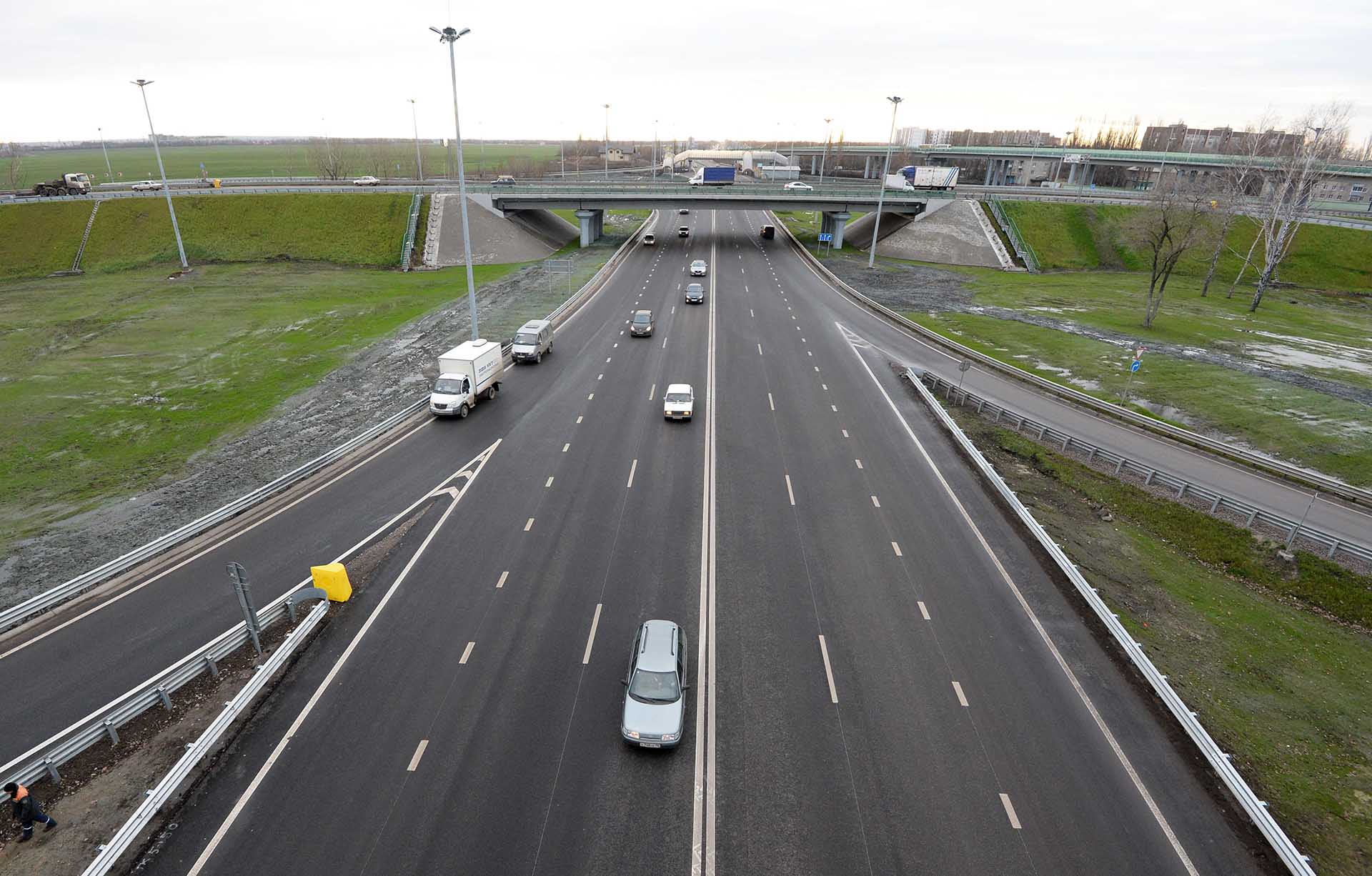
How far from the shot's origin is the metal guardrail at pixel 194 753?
10.7 meters

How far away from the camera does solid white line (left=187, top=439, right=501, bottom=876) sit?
37.4 ft

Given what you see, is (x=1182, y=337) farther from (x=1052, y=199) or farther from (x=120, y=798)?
(x=120, y=798)

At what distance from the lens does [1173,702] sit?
47.8 ft

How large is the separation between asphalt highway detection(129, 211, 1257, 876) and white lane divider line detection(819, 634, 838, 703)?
0.08 m

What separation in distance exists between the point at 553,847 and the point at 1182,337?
54566 mm

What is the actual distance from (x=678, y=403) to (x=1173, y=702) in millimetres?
20775

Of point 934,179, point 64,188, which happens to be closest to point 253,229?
A: point 64,188

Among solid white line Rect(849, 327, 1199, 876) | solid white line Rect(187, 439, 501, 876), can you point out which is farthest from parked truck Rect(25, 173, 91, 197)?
solid white line Rect(849, 327, 1199, 876)

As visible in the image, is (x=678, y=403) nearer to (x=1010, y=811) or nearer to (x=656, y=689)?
(x=656, y=689)

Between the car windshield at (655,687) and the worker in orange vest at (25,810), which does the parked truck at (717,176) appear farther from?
the worker in orange vest at (25,810)

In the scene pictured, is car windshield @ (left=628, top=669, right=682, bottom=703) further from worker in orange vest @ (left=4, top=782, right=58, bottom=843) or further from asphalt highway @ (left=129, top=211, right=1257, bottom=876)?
worker in orange vest @ (left=4, top=782, right=58, bottom=843)

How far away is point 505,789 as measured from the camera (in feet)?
41.2

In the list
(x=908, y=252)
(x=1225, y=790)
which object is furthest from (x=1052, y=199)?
(x=1225, y=790)

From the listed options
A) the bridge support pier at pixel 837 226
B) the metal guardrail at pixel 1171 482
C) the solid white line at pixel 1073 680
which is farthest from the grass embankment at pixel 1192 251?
the solid white line at pixel 1073 680
